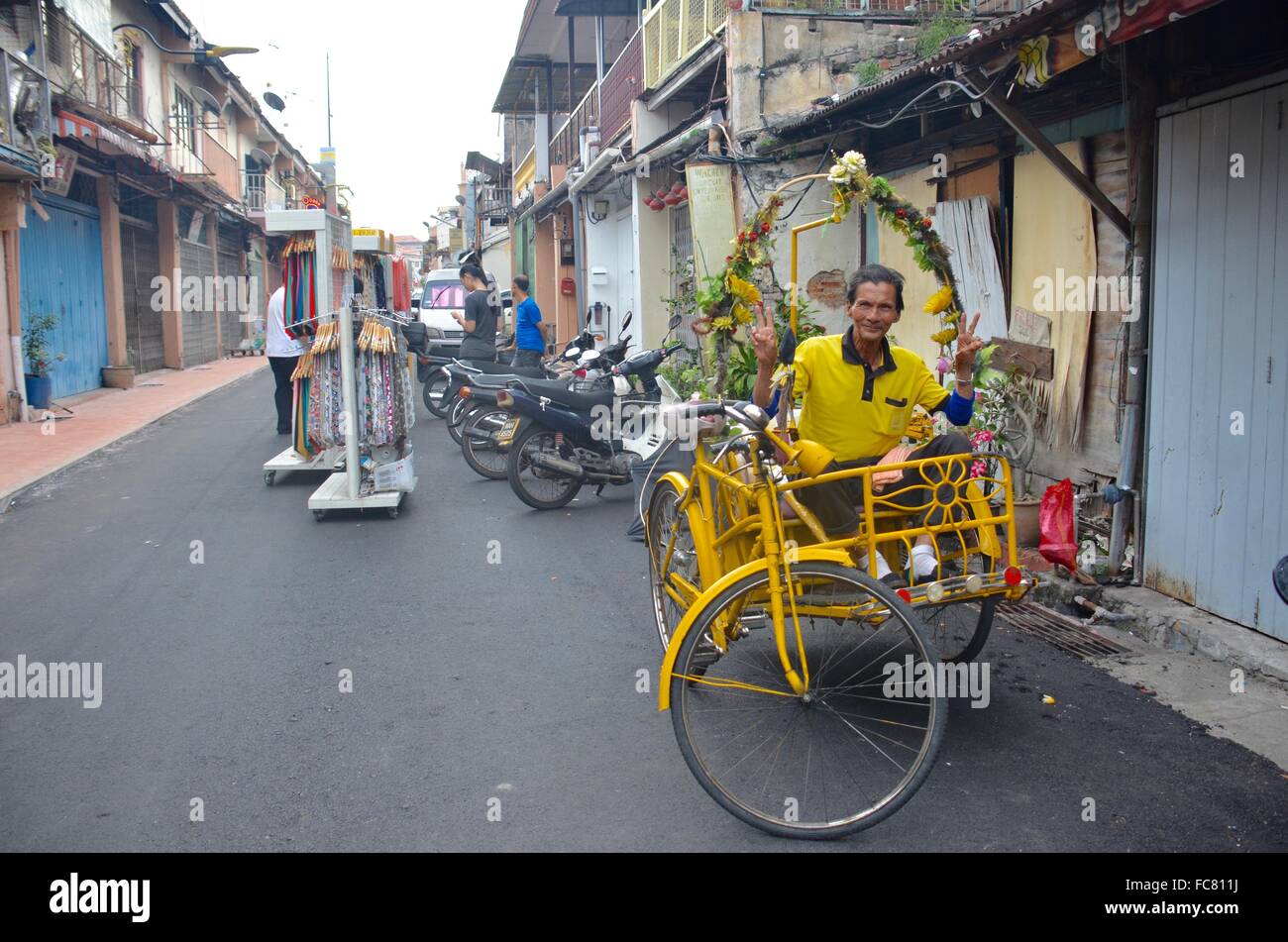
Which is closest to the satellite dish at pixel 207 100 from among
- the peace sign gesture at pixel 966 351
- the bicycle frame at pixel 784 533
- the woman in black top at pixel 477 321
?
the woman in black top at pixel 477 321

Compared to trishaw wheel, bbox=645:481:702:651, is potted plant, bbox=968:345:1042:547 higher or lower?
higher

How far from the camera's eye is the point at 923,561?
4.30m

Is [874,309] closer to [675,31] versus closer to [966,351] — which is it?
[966,351]

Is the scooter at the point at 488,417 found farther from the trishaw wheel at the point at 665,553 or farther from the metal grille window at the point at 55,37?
the metal grille window at the point at 55,37

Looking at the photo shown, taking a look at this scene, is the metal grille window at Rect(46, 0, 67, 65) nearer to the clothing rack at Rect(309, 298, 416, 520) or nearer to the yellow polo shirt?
the clothing rack at Rect(309, 298, 416, 520)

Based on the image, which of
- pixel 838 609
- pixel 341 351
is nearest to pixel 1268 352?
pixel 838 609

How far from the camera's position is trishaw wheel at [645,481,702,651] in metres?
4.94

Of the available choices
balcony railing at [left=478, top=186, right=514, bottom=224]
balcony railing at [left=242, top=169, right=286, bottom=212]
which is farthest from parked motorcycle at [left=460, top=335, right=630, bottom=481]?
balcony railing at [left=478, top=186, right=514, bottom=224]

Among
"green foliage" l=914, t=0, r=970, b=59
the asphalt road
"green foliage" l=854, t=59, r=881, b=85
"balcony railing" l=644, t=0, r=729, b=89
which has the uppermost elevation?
"balcony railing" l=644, t=0, r=729, b=89

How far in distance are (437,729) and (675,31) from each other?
12.8 metres

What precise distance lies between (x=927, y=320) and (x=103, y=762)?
7.58 meters

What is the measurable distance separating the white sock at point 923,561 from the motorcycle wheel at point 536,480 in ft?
17.4

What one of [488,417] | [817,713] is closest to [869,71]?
[488,417]

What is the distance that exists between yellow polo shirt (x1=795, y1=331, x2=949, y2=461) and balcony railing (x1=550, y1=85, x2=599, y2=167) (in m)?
17.8
